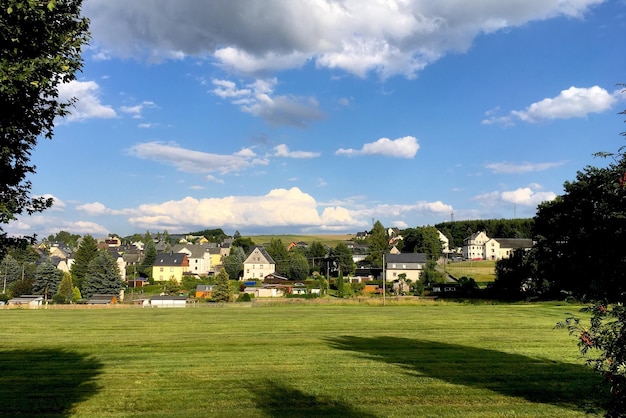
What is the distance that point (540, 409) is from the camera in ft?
39.7

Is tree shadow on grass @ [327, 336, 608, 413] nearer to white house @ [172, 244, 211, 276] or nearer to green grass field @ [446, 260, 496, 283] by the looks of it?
green grass field @ [446, 260, 496, 283]

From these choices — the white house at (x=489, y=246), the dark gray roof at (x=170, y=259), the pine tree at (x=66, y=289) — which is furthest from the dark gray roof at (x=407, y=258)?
the white house at (x=489, y=246)

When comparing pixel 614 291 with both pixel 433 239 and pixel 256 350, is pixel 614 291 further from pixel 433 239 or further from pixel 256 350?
pixel 433 239

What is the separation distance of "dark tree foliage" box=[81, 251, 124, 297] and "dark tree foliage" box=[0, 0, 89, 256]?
6758 centimetres

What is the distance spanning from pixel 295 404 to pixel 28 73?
416 inches

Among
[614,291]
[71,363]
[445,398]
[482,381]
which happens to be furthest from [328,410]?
[71,363]

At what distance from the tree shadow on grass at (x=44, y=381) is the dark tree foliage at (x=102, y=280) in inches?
1964

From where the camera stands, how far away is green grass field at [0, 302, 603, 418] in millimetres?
12461

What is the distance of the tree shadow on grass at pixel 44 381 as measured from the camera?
12.7 metres

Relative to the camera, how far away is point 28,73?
6.06 m

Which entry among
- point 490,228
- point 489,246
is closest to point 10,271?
point 489,246

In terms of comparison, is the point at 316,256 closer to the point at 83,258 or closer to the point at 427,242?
the point at 427,242

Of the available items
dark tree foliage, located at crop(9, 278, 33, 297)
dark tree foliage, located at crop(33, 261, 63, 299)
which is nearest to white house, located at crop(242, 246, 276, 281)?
dark tree foliage, located at crop(33, 261, 63, 299)

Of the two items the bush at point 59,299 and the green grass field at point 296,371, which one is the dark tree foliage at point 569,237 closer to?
the green grass field at point 296,371
